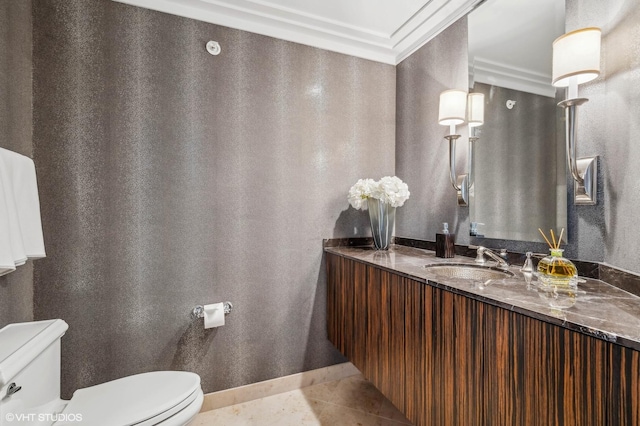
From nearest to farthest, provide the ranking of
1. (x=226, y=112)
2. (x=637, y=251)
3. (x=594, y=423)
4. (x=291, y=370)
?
(x=594, y=423), (x=637, y=251), (x=226, y=112), (x=291, y=370)

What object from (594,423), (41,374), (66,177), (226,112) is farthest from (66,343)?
(594,423)

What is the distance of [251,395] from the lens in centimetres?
180

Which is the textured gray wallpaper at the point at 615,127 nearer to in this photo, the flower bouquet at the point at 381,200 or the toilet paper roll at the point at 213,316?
the flower bouquet at the point at 381,200

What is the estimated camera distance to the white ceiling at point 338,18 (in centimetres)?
169

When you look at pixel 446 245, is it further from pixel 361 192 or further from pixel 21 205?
pixel 21 205

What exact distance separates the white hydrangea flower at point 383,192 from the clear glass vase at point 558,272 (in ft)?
3.04

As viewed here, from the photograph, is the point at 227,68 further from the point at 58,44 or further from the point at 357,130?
the point at 357,130

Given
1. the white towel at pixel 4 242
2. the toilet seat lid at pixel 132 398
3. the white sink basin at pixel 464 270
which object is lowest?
the toilet seat lid at pixel 132 398

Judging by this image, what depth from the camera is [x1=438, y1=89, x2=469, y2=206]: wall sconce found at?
161 centimetres

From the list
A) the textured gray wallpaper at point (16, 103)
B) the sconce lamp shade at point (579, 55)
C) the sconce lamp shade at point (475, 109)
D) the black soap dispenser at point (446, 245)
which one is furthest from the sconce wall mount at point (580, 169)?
the textured gray wallpaper at point (16, 103)

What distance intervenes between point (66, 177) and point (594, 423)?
84.2 inches

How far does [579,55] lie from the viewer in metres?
1.03

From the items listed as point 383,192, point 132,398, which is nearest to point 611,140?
point 383,192

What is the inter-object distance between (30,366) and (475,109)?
2.25 m
